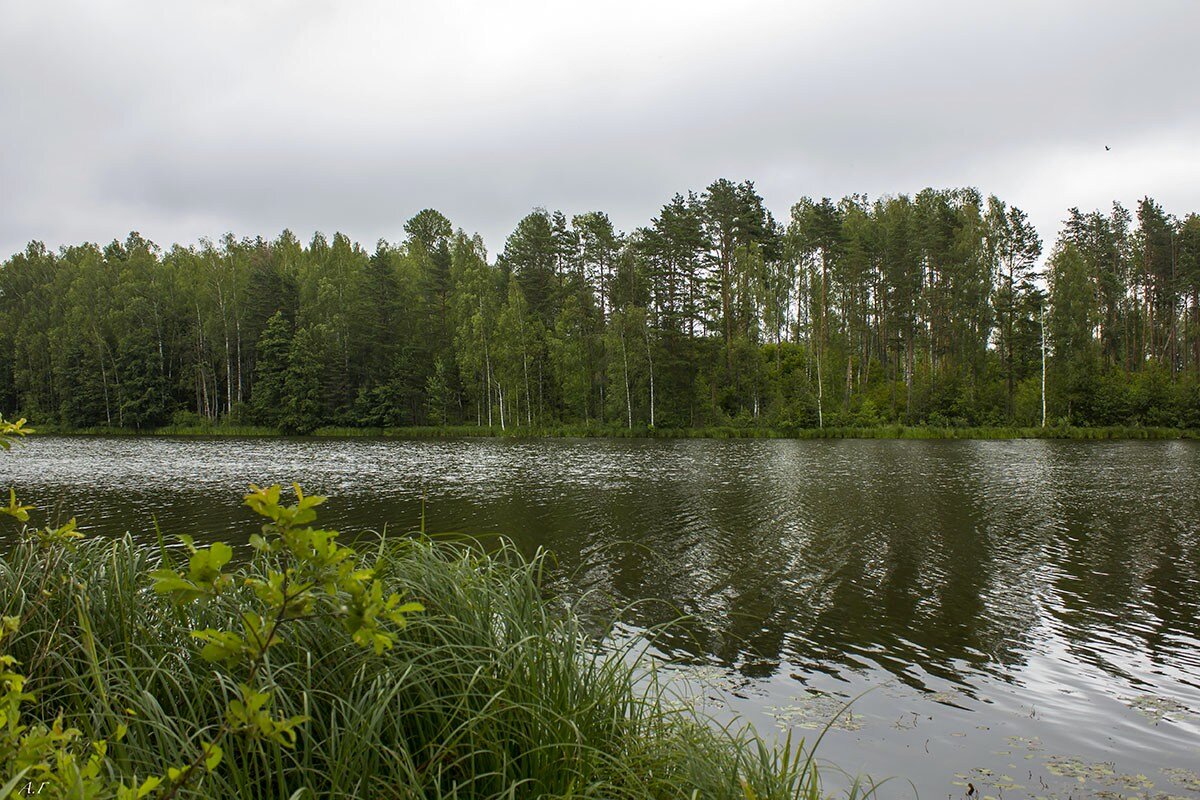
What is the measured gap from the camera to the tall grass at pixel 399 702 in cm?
277

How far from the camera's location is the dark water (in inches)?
223

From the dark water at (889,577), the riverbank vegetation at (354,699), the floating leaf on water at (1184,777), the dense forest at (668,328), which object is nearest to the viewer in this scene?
the riverbank vegetation at (354,699)

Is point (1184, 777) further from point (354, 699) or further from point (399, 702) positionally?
point (354, 699)

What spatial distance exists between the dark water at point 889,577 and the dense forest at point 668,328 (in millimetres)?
22725

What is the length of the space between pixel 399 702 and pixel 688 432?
45.1m

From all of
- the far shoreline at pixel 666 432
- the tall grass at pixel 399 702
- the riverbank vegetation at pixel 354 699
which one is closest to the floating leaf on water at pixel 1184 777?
the riverbank vegetation at pixel 354 699

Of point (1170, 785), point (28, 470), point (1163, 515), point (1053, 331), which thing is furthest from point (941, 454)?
point (28, 470)

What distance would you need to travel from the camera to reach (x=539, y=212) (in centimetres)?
6178

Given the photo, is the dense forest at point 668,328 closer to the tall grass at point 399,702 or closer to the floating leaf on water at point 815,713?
the floating leaf on water at point 815,713

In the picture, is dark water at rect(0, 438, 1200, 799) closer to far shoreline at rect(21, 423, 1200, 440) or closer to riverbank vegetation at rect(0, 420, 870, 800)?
riverbank vegetation at rect(0, 420, 870, 800)

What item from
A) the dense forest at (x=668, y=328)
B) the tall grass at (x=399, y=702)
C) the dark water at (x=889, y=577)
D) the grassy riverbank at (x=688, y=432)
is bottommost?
the dark water at (x=889, y=577)

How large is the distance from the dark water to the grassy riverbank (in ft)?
51.5

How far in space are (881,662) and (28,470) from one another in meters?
31.2

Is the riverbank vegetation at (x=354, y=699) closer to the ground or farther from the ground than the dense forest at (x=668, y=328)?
closer to the ground
